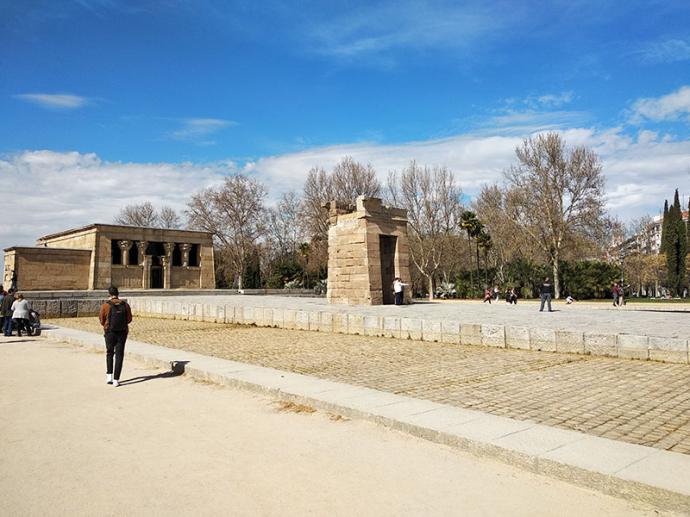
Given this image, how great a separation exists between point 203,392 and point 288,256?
5020cm

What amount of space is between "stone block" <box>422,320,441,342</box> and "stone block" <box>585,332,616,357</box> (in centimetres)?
368

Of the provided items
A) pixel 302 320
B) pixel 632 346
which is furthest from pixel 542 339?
pixel 302 320

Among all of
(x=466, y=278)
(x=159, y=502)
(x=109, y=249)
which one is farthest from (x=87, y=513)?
(x=466, y=278)

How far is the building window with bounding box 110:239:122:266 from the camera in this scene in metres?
39.5

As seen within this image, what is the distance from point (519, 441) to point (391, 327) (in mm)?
9508

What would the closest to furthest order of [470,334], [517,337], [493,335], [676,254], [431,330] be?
1. [517,337]
2. [493,335]
3. [470,334]
4. [431,330]
5. [676,254]

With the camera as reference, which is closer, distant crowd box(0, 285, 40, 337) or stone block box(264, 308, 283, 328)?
distant crowd box(0, 285, 40, 337)

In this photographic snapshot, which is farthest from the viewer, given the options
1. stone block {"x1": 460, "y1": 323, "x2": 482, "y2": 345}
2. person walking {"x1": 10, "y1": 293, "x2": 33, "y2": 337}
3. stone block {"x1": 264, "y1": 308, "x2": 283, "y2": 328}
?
stone block {"x1": 264, "y1": 308, "x2": 283, "y2": 328}

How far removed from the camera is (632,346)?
31.8 feet

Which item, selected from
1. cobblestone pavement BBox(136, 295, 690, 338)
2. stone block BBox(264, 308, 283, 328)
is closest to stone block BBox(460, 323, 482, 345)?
cobblestone pavement BBox(136, 295, 690, 338)

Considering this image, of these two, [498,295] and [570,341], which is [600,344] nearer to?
[570,341]

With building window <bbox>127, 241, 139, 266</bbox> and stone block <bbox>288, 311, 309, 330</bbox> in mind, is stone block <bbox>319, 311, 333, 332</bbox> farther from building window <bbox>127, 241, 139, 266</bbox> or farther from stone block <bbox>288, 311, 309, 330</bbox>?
building window <bbox>127, 241, 139, 266</bbox>

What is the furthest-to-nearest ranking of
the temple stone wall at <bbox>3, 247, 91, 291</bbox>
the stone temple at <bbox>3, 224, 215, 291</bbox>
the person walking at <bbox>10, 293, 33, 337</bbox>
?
the stone temple at <bbox>3, 224, 215, 291</bbox>, the temple stone wall at <bbox>3, 247, 91, 291</bbox>, the person walking at <bbox>10, 293, 33, 337</bbox>

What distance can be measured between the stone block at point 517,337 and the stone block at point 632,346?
1904 mm
